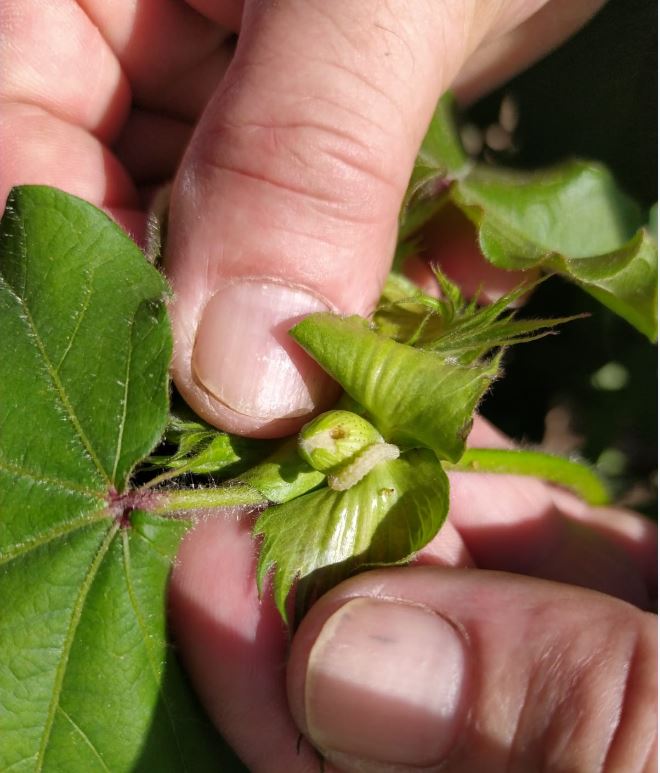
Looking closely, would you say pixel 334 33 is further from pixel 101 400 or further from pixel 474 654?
pixel 474 654

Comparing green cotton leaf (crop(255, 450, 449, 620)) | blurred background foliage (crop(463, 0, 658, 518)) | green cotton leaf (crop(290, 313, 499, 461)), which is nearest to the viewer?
green cotton leaf (crop(290, 313, 499, 461))

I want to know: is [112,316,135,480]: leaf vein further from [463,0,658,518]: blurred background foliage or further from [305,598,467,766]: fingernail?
[463,0,658,518]: blurred background foliage

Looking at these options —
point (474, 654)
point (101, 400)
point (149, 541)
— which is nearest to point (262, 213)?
point (101, 400)

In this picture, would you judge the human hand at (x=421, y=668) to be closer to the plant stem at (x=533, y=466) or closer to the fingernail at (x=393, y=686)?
the fingernail at (x=393, y=686)

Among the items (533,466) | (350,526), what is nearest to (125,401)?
(350,526)

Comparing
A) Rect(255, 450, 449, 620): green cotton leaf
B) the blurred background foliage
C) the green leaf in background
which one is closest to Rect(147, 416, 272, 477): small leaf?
A: Rect(255, 450, 449, 620): green cotton leaf

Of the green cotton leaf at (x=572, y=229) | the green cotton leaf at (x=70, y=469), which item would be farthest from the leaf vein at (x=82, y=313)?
the green cotton leaf at (x=572, y=229)
